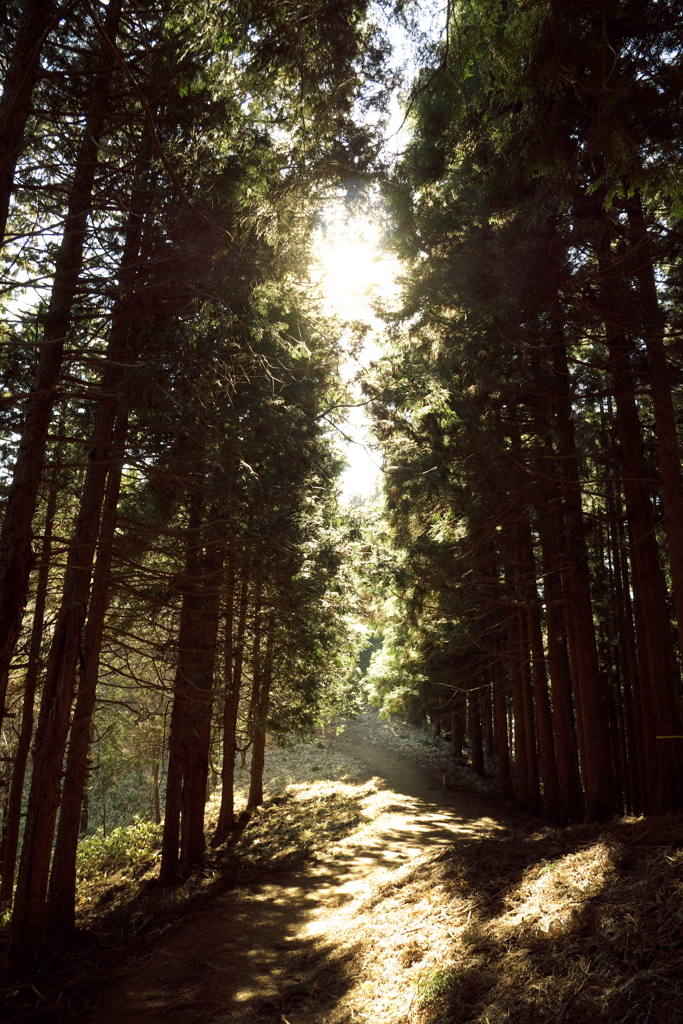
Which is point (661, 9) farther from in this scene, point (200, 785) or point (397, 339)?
point (200, 785)

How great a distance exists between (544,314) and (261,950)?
994 centimetres

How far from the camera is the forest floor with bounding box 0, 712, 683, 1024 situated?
3.58m

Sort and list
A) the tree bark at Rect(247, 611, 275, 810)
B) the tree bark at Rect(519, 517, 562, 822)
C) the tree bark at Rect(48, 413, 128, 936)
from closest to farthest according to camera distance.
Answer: the tree bark at Rect(48, 413, 128, 936)
the tree bark at Rect(247, 611, 275, 810)
the tree bark at Rect(519, 517, 562, 822)

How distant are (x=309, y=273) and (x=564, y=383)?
510cm

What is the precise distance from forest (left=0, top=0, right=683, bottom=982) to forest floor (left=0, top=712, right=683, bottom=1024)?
49.8 inches

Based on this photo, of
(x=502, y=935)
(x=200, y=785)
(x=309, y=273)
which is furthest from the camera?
(x=200, y=785)

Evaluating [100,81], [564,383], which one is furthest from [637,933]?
[100,81]

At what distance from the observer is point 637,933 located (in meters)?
3.69

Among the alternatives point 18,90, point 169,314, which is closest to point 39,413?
point 169,314

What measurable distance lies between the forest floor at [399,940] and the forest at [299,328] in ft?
4.15

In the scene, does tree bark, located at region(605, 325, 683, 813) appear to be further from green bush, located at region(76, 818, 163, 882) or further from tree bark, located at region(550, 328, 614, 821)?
green bush, located at region(76, 818, 163, 882)

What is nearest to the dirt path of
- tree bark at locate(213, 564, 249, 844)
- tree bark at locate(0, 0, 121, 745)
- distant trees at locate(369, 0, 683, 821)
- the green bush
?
tree bark at locate(0, 0, 121, 745)

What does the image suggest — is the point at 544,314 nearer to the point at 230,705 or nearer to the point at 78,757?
the point at 230,705

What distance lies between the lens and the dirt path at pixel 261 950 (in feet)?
16.7
